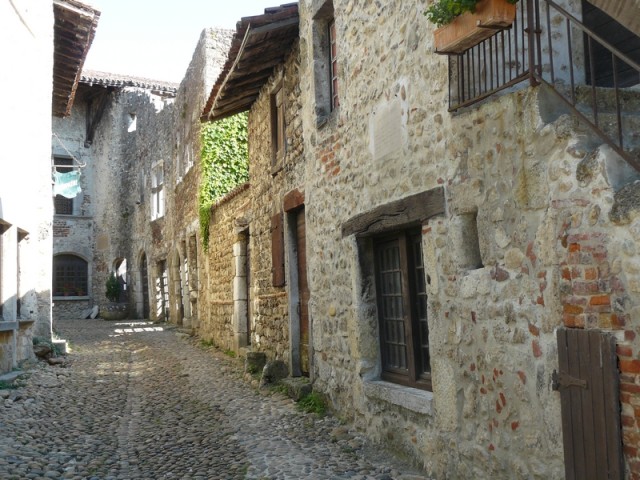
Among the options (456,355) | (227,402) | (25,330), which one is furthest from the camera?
(25,330)

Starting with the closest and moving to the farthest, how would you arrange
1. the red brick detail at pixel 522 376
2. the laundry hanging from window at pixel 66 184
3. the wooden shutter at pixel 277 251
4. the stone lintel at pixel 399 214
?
the red brick detail at pixel 522 376 → the stone lintel at pixel 399 214 → the wooden shutter at pixel 277 251 → the laundry hanging from window at pixel 66 184

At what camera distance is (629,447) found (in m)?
2.78

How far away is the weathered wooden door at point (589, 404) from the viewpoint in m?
2.84

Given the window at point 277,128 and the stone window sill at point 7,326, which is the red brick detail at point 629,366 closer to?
the window at point 277,128

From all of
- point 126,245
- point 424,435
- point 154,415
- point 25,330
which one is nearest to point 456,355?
point 424,435

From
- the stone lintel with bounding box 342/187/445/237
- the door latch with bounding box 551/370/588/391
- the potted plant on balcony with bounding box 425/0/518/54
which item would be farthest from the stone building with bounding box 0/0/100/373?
the door latch with bounding box 551/370/588/391

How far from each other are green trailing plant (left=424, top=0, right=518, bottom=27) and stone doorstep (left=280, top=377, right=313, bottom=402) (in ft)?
14.3

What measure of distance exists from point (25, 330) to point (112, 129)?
15.8 m

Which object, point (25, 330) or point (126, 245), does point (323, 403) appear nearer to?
point (25, 330)

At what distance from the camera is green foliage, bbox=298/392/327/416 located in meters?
6.52

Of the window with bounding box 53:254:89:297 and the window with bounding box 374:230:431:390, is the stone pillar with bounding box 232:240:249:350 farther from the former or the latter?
the window with bounding box 53:254:89:297

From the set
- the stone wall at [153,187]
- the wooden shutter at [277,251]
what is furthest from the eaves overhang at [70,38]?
the wooden shutter at [277,251]

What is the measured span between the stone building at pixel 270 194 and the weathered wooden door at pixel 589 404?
4.44 meters

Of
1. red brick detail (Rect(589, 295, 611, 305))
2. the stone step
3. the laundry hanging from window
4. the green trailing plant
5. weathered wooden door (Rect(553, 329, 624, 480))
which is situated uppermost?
the laundry hanging from window
